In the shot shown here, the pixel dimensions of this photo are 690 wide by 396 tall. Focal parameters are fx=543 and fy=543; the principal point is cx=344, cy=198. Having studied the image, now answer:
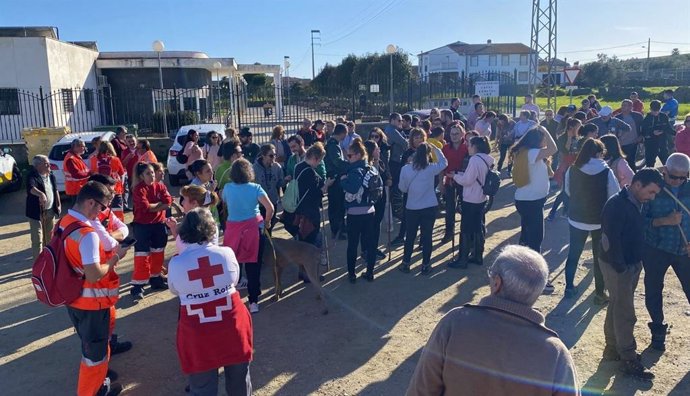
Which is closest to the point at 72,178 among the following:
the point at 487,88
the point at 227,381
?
the point at 227,381

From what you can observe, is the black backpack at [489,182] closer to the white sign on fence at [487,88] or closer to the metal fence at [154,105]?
the metal fence at [154,105]

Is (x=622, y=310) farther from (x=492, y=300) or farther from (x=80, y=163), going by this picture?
(x=80, y=163)

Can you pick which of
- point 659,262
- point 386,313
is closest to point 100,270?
point 386,313

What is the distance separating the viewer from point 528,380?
219 cm

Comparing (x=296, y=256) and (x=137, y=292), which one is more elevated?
(x=296, y=256)

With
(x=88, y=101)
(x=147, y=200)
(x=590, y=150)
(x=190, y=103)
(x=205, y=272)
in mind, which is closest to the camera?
(x=205, y=272)

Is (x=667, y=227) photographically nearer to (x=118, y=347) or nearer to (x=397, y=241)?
(x=397, y=241)

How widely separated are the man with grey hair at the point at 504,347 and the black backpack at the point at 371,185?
14.2ft

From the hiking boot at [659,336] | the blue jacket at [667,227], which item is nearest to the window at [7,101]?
the blue jacket at [667,227]

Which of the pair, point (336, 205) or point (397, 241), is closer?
point (336, 205)

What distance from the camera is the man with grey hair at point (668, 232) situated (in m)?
4.84

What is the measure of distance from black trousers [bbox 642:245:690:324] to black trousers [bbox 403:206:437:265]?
276 centimetres

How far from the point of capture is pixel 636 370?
4664 millimetres

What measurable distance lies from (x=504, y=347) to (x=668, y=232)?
11.6 feet
